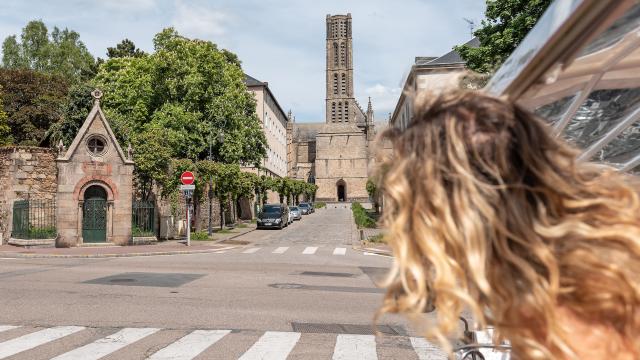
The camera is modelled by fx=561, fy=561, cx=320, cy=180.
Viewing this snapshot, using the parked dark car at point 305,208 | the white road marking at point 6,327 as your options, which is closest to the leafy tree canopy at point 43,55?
the parked dark car at point 305,208

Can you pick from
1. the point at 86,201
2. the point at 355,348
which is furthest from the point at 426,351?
the point at 86,201

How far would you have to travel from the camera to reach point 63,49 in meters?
58.0

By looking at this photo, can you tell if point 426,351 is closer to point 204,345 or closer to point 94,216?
point 204,345

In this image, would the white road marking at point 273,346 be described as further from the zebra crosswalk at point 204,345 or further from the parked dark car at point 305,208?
the parked dark car at point 305,208

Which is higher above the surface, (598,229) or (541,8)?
(541,8)

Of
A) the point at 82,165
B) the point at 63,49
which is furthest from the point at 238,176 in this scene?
the point at 63,49

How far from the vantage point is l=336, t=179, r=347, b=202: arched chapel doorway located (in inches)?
4454

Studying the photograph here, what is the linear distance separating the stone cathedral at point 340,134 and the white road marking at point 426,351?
10210 centimetres

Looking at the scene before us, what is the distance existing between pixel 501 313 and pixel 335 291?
442 inches

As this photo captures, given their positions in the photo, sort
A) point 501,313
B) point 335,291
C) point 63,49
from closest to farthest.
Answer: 1. point 501,313
2. point 335,291
3. point 63,49

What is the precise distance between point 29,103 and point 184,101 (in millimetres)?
17977

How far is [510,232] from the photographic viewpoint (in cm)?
140

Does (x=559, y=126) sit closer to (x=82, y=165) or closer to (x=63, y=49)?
(x=82, y=165)

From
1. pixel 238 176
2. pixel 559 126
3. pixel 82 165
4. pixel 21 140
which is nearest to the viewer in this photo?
pixel 559 126
